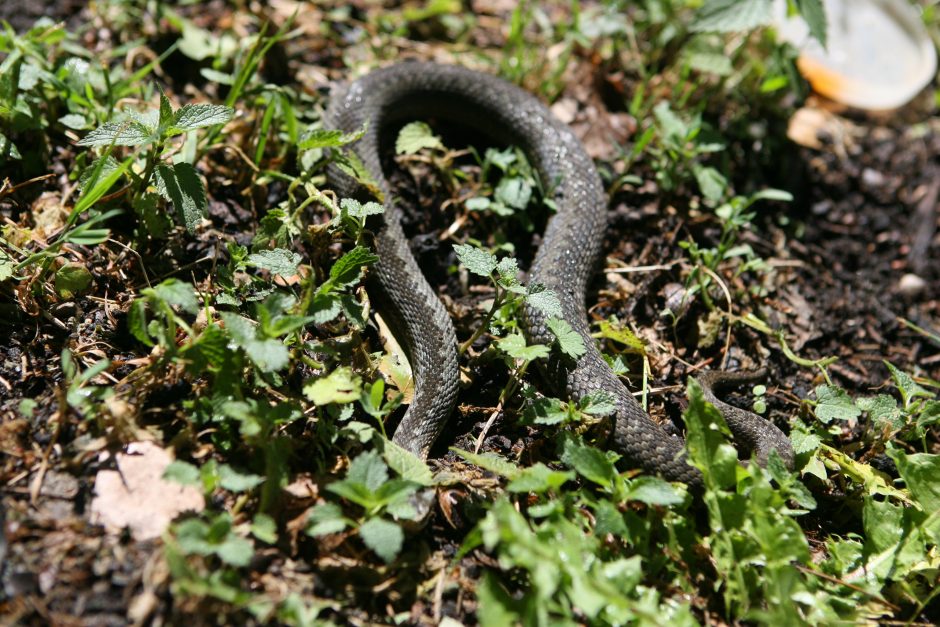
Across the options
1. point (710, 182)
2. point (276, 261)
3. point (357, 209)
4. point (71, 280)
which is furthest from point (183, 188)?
point (710, 182)

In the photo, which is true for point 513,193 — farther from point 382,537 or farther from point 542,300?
point 382,537

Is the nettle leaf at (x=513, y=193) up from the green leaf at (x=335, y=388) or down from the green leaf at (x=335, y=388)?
up

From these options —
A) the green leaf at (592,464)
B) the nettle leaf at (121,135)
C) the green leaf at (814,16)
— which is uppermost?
the green leaf at (814,16)

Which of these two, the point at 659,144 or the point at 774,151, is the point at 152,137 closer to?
the point at 659,144

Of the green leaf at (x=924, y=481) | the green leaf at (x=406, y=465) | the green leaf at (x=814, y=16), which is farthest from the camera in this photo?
the green leaf at (x=814, y=16)

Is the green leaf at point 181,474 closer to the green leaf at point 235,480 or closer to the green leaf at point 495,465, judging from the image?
the green leaf at point 235,480

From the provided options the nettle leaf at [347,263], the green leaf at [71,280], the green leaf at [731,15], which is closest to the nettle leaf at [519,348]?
the nettle leaf at [347,263]

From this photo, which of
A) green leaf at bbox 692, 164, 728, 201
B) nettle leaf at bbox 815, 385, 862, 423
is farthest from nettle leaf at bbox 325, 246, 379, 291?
green leaf at bbox 692, 164, 728, 201
